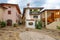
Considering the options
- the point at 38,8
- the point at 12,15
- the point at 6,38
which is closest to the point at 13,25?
the point at 12,15

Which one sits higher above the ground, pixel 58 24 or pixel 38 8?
pixel 38 8

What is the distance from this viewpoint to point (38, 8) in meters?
51.7

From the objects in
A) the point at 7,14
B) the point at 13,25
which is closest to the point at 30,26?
the point at 13,25

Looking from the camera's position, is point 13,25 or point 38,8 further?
point 38,8

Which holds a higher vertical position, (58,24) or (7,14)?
(7,14)

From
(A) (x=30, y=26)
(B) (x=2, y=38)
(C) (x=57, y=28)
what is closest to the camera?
(B) (x=2, y=38)

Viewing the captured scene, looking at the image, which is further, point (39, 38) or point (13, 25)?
point (13, 25)

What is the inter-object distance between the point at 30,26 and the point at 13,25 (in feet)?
18.0

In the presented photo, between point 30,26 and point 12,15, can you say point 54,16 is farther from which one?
point 12,15

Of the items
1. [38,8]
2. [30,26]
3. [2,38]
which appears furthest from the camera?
[38,8]

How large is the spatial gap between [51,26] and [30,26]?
6470 mm

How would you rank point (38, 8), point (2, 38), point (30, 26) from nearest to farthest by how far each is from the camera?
1. point (2, 38)
2. point (30, 26)
3. point (38, 8)

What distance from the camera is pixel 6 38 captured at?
2633cm

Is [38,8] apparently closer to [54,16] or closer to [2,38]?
[54,16]
